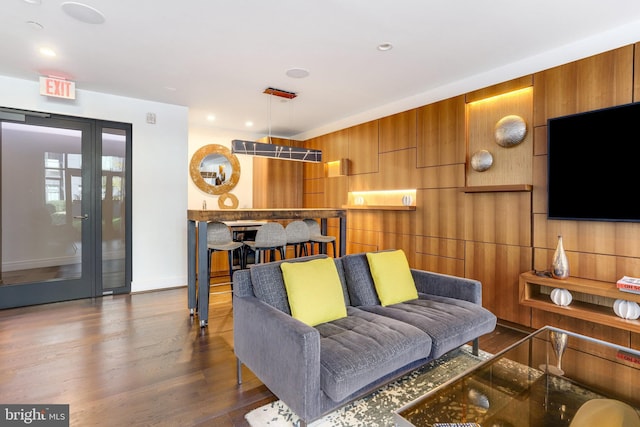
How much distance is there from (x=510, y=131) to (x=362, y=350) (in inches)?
111

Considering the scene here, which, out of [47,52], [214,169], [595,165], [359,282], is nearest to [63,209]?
[47,52]

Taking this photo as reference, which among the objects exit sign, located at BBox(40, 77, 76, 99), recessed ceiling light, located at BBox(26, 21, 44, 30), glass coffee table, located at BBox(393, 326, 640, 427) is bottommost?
glass coffee table, located at BBox(393, 326, 640, 427)

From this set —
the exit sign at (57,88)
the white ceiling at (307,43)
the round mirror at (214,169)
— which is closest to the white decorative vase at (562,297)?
the white ceiling at (307,43)

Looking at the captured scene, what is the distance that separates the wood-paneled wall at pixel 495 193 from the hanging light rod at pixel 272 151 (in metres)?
1.06

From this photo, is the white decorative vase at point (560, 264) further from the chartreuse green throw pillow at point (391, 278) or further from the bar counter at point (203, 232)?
the bar counter at point (203, 232)

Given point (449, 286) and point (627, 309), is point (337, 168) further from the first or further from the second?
point (627, 309)

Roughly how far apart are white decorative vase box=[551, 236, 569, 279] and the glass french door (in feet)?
16.8

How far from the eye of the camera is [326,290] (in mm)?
2299

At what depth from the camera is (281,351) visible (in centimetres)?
177

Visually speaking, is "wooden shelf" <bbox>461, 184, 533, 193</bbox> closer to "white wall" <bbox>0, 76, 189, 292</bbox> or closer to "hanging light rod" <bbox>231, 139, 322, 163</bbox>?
"hanging light rod" <bbox>231, 139, 322, 163</bbox>

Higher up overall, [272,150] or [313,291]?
[272,150]

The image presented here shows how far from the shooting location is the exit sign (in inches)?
147

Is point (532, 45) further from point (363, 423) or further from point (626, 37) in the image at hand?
point (363, 423)

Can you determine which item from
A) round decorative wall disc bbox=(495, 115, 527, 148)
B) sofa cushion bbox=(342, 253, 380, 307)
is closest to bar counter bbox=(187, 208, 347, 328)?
sofa cushion bbox=(342, 253, 380, 307)
